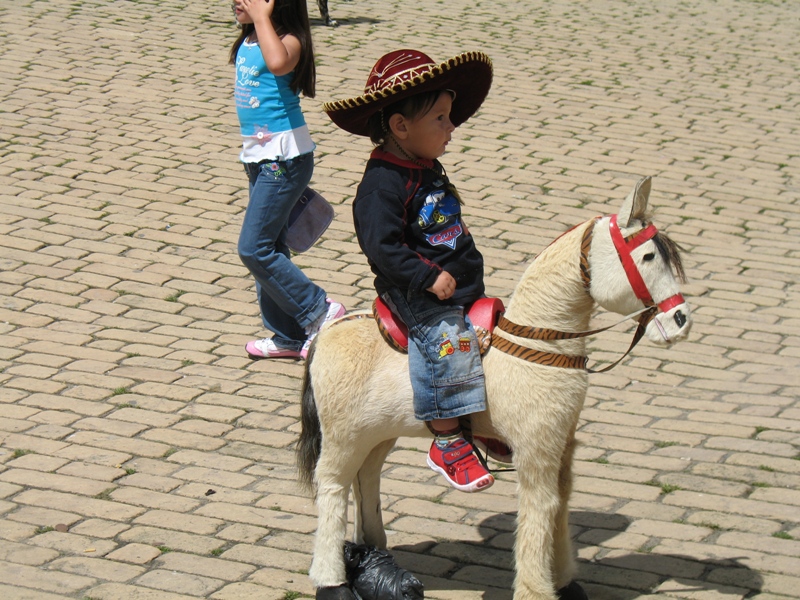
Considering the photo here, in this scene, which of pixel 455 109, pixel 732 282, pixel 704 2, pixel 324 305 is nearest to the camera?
pixel 455 109

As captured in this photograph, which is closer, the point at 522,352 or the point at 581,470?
the point at 522,352

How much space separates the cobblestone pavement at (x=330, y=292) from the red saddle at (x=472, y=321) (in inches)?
41.2

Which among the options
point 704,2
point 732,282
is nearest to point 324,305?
point 732,282

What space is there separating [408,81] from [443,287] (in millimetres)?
740

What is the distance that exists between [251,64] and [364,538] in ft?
9.51

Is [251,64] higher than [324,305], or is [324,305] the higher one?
[251,64]

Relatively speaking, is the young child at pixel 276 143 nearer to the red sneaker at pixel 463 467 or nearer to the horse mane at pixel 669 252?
the red sneaker at pixel 463 467

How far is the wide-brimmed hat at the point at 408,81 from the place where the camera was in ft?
12.6

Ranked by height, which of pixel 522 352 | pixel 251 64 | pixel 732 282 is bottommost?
pixel 732 282

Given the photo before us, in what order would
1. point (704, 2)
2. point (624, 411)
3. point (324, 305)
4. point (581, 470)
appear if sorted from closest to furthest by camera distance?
point (581, 470), point (624, 411), point (324, 305), point (704, 2)

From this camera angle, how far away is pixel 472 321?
401 cm

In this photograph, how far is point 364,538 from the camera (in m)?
4.38

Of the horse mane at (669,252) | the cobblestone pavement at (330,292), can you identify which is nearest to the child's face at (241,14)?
the cobblestone pavement at (330,292)

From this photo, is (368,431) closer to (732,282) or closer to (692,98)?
(732,282)
